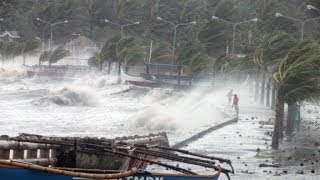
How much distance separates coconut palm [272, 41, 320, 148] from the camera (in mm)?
25391

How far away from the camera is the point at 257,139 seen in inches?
1197

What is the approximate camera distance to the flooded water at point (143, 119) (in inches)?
986

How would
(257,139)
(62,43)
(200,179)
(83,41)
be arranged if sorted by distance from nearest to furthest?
(200,179), (257,139), (83,41), (62,43)

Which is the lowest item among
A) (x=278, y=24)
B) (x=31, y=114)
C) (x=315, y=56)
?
(x=31, y=114)

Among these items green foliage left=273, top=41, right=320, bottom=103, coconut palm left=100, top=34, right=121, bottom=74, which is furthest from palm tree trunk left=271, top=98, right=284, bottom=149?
coconut palm left=100, top=34, right=121, bottom=74

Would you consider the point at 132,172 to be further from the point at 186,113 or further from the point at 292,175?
the point at 186,113

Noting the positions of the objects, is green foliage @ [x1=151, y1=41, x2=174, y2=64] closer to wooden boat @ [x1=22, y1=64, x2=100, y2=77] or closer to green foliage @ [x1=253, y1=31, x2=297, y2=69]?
wooden boat @ [x1=22, y1=64, x2=100, y2=77]

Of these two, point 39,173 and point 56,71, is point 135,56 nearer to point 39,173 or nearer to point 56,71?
point 56,71

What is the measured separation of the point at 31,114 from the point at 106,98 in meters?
19.7

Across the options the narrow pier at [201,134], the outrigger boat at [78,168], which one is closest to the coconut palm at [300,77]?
the narrow pier at [201,134]

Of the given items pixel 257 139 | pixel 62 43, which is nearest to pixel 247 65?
pixel 257 139

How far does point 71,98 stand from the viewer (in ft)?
195

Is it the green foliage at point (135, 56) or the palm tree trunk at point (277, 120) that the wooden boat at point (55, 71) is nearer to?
the green foliage at point (135, 56)

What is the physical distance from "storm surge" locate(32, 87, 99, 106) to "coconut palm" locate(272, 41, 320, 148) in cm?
3373
